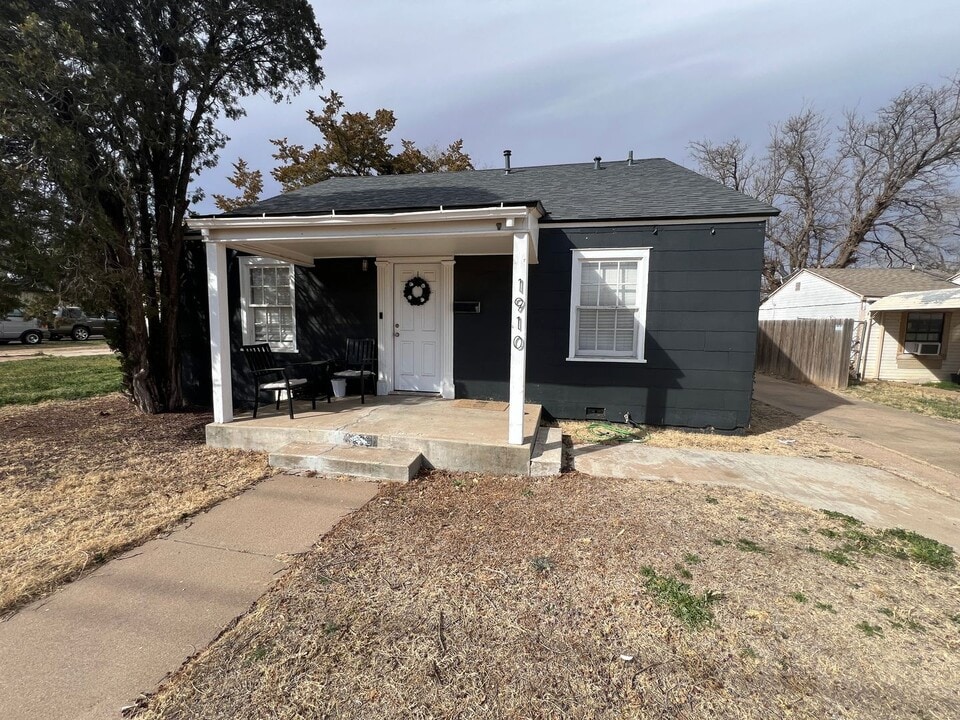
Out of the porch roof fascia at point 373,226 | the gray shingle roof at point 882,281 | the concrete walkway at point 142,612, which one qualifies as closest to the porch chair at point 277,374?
the porch roof fascia at point 373,226

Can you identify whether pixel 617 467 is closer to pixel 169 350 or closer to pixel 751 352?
pixel 751 352

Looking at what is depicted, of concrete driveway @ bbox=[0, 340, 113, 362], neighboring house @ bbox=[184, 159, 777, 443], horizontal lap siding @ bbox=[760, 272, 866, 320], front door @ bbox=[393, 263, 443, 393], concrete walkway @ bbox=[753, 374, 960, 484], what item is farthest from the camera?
concrete driveway @ bbox=[0, 340, 113, 362]

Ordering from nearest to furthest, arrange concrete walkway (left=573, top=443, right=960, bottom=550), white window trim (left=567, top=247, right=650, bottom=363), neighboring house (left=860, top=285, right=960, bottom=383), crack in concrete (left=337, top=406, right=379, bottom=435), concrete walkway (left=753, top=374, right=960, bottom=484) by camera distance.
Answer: concrete walkway (left=573, top=443, right=960, bottom=550) → crack in concrete (left=337, top=406, right=379, bottom=435) → concrete walkway (left=753, top=374, right=960, bottom=484) → white window trim (left=567, top=247, right=650, bottom=363) → neighboring house (left=860, top=285, right=960, bottom=383)

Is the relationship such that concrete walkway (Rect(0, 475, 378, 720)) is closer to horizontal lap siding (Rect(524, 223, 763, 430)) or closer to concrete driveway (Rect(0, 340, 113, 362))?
horizontal lap siding (Rect(524, 223, 763, 430))

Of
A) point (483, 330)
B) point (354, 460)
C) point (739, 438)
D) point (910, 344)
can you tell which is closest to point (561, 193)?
point (483, 330)

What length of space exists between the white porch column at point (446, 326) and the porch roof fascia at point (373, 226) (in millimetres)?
1166

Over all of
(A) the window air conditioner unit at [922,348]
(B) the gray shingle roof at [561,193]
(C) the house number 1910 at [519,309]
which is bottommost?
(A) the window air conditioner unit at [922,348]

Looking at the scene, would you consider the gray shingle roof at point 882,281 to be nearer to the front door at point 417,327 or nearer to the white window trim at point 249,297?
the front door at point 417,327

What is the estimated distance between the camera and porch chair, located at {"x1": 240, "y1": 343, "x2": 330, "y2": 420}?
16.9 ft

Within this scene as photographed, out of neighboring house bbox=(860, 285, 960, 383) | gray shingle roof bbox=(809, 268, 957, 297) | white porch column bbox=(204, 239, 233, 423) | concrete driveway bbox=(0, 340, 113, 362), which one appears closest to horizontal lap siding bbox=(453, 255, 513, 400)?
white porch column bbox=(204, 239, 233, 423)

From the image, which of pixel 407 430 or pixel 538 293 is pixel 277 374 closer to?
pixel 407 430

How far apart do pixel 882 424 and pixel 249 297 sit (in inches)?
410

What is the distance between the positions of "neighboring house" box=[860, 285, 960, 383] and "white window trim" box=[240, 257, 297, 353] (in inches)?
572

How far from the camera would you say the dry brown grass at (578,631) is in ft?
5.69
